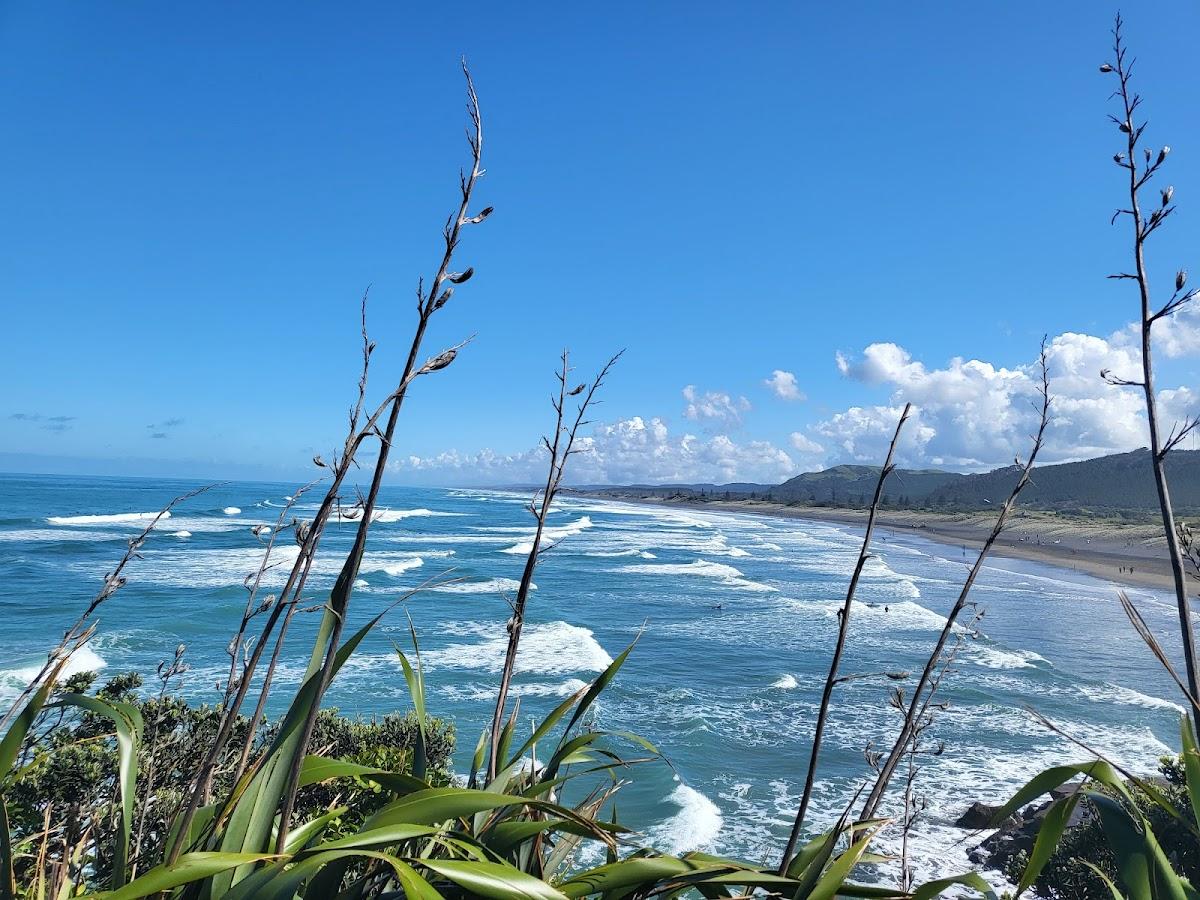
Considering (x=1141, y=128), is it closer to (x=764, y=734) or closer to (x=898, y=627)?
(x=764, y=734)

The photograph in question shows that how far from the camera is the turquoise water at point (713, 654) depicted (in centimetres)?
1046

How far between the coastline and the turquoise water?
10.2 ft

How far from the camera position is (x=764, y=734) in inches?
488

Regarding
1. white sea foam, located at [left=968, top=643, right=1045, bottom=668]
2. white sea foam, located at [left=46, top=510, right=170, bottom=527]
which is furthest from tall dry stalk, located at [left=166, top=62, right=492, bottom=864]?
white sea foam, located at [left=46, top=510, right=170, bottom=527]

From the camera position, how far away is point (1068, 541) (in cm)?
5297

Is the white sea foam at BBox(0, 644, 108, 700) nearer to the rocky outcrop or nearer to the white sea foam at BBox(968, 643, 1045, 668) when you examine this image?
the rocky outcrop

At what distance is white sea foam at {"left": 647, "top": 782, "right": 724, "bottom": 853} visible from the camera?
8.46 meters

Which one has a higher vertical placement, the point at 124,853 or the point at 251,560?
the point at 124,853

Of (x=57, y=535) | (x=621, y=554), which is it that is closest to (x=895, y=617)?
(x=621, y=554)

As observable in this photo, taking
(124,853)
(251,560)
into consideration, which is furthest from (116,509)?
(124,853)

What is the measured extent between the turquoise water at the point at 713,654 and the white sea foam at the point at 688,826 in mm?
38

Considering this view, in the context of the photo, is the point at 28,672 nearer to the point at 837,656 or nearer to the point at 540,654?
the point at 540,654

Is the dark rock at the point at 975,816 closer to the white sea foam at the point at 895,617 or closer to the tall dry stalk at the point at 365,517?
the tall dry stalk at the point at 365,517

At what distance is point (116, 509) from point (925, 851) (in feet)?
209
